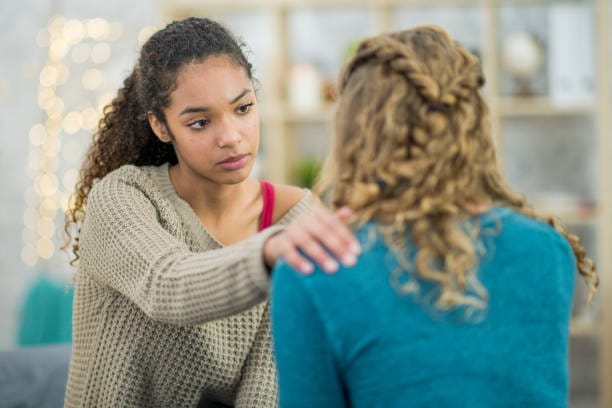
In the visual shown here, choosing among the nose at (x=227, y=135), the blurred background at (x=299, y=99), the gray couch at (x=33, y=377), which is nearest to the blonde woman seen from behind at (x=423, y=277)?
the nose at (x=227, y=135)

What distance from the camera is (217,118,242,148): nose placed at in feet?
4.93

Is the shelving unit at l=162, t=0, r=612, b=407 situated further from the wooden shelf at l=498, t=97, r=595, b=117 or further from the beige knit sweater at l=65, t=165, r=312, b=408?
the beige knit sweater at l=65, t=165, r=312, b=408

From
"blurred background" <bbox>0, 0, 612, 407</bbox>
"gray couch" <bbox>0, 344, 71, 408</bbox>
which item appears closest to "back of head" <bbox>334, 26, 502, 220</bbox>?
"gray couch" <bbox>0, 344, 71, 408</bbox>

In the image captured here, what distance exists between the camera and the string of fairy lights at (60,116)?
4.27 m

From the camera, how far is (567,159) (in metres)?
4.20

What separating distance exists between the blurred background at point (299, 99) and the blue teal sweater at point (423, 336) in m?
2.82

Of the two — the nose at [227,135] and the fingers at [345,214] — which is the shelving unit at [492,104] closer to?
the nose at [227,135]

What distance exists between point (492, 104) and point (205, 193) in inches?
96.4

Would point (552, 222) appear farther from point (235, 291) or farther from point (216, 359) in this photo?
point (216, 359)

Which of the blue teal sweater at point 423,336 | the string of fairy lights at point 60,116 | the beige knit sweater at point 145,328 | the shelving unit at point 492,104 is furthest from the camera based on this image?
the string of fairy lights at point 60,116

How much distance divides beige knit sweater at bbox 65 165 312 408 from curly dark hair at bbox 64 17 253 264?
7cm

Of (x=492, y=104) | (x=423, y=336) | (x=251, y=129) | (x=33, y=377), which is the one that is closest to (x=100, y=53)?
(x=492, y=104)

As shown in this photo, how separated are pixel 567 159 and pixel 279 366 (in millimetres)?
3406

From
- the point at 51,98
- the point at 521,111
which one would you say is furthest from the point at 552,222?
the point at 51,98
